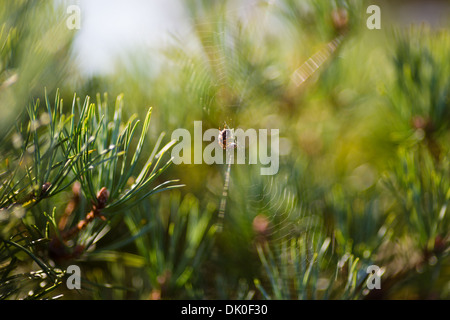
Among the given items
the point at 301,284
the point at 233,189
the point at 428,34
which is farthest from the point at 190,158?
the point at 428,34

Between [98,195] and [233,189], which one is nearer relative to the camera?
[98,195]

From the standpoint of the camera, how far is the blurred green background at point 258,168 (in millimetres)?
296

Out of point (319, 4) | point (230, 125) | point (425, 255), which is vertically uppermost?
point (319, 4)

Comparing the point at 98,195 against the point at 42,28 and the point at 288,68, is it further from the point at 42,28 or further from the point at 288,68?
the point at 288,68

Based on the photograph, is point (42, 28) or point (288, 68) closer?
point (42, 28)

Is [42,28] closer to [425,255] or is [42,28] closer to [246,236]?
[246,236]

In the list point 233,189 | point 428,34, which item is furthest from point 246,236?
point 428,34

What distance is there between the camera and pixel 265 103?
374mm

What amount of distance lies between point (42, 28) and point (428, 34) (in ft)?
1.20

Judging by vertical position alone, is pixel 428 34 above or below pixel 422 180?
above

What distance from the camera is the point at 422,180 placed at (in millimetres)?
316

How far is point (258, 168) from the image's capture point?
0.32 m

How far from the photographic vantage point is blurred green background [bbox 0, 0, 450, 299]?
11.7 inches

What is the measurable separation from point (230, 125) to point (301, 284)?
0.49 feet
